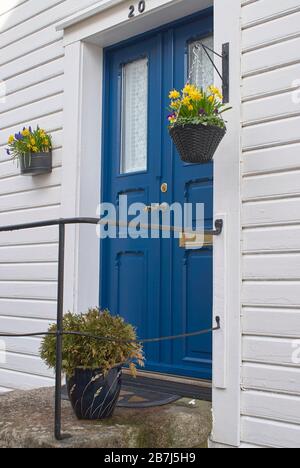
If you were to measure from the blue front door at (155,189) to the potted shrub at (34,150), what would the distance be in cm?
45

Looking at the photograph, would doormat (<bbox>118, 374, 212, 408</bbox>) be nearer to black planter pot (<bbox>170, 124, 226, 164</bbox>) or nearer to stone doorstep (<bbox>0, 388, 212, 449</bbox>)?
stone doorstep (<bbox>0, 388, 212, 449</bbox>)

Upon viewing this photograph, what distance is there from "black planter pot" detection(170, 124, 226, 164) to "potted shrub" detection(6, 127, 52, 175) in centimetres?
158

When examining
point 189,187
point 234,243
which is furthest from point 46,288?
point 234,243

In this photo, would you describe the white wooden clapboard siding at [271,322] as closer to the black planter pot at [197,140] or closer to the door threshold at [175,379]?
the door threshold at [175,379]

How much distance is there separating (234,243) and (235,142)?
538 mm

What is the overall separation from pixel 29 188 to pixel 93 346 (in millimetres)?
2169

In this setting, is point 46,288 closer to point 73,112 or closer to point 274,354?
point 73,112

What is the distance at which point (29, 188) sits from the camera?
14.6 feet

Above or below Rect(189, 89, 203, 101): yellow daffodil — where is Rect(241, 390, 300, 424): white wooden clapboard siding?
below

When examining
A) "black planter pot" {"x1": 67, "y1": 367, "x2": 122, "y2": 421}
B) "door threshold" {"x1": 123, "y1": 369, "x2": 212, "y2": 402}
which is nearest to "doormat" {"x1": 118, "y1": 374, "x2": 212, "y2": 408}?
"door threshold" {"x1": 123, "y1": 369, "x2": 212, "y2": 402}

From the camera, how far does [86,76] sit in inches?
160

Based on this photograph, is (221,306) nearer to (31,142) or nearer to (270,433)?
(270,433)

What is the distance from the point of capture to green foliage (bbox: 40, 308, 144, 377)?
258 cm
